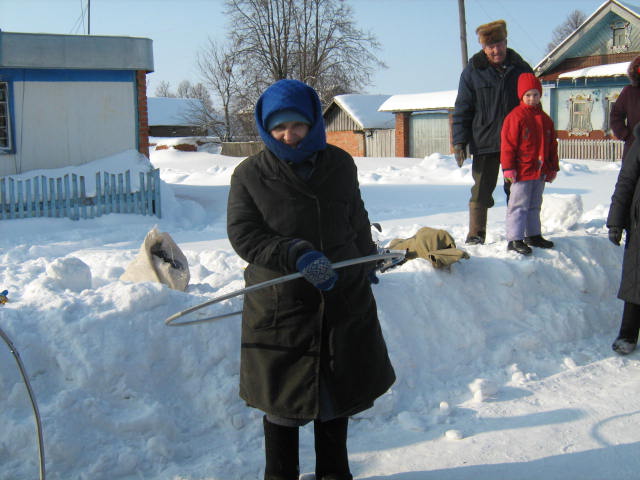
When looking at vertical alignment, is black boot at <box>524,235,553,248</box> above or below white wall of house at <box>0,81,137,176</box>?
below

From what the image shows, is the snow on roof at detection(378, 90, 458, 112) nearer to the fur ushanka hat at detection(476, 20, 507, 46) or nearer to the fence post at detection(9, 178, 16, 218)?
the fence post at detection(9, 178, 16, 218)

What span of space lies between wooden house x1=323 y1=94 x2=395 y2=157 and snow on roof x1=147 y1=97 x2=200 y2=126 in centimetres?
1705

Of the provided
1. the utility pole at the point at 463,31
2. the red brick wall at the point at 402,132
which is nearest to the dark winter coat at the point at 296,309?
the utility pole at the point at 463,31

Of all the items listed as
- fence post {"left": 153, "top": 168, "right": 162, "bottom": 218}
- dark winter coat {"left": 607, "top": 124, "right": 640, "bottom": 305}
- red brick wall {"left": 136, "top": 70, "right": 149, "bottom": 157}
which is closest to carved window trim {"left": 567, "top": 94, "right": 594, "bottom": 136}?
red brick wall {"left": 136, "top": 70, "right": 149, "bottom": 157}

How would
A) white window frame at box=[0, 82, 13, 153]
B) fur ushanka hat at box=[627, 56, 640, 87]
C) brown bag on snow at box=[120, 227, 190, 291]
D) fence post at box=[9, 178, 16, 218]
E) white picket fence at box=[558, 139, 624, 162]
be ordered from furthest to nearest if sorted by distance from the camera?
white picket fence at box=[558, 139, 624, 162] < white window frame at box=[0, 82, 13, 153] < fence post at box=[9, 178, 16, 218] < fur ushanka hat at box=[627, 56, 640, 87] < brown bag on snow at box=[120, 227, 190, 291]

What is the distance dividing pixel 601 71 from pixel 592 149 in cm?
299

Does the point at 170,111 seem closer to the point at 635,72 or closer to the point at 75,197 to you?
the point at 75,197

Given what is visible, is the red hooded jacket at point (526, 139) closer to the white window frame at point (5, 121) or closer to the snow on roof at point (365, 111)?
the white window frame at point (5, 121)

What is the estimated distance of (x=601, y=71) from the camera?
2600 cm

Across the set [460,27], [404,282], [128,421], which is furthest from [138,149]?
[460,27]

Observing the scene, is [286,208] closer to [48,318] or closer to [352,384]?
[352,384]

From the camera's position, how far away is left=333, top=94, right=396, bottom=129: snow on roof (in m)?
35.8

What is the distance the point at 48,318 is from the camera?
3820mm

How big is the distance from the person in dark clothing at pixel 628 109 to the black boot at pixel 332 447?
4.60 metres
